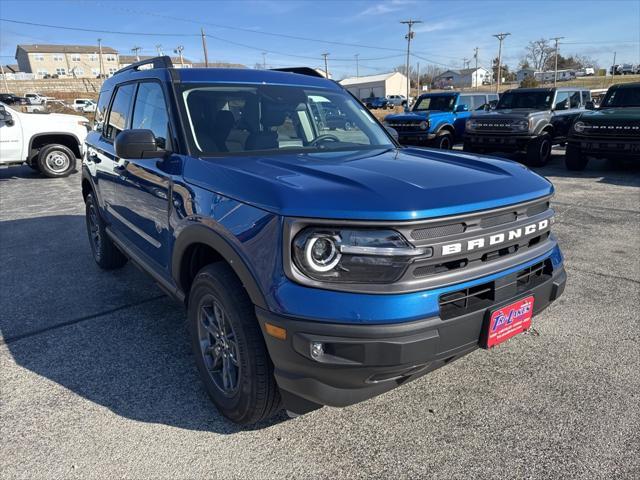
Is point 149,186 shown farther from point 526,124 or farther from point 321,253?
point 526,124

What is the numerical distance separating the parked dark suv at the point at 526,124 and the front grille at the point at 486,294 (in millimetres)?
9834

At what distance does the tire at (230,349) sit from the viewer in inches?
88.3

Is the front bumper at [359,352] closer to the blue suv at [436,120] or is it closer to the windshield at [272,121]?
the windshield at [272,121]

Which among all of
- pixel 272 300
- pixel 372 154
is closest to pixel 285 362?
pixel 272 300

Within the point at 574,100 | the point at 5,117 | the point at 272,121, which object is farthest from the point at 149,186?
the point at 574,100

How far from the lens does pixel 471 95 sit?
51.3 ft

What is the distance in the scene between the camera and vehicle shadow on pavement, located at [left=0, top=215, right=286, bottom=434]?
110 inches

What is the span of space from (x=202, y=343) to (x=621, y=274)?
4.15m

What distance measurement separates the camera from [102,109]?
→ 4844 mm

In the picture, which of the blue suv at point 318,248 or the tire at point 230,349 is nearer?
the blue suv at point 318,248

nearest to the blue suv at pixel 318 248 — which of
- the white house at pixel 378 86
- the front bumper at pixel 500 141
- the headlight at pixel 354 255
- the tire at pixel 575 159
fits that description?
the headlight at pixel 354 255

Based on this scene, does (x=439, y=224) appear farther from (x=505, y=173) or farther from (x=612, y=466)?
(x=612, y=466)

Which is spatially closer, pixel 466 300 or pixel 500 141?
pixel 466 300

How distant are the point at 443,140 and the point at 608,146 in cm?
491
